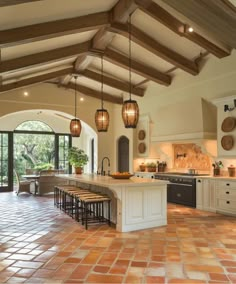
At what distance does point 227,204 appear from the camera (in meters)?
6.32

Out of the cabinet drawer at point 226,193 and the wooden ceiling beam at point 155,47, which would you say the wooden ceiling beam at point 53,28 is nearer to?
the wooden ceiling beam at point 155,47

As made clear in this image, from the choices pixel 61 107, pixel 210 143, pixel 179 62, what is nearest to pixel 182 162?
pixel 210 143

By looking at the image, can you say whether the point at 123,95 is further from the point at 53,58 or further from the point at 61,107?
the point at 53,58

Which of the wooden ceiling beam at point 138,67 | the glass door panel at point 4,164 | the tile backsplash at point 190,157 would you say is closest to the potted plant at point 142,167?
the tile backsplash at point 190,157

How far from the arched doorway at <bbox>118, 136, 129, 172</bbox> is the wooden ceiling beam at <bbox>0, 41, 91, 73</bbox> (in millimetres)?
4654

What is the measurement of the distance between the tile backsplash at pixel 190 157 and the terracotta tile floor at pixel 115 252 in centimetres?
215

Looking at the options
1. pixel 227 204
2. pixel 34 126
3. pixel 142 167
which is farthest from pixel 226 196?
pixel 34 126

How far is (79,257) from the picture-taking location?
3793mm

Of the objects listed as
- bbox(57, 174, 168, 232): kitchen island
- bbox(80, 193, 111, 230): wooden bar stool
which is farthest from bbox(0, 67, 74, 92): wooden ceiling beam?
bbox(57, 174, 168, 232): kitchen island

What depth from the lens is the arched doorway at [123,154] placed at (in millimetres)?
10645

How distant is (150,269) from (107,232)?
5.69 feet

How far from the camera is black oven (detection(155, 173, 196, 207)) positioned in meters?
7.20

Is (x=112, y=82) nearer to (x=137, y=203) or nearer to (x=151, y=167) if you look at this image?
(x=151, y=167)

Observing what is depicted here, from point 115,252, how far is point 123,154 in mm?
6954
